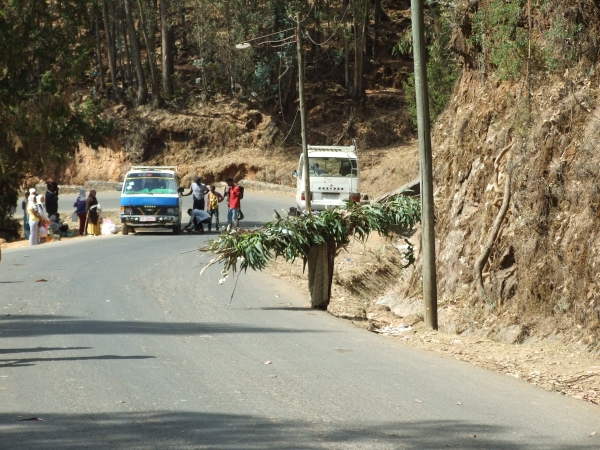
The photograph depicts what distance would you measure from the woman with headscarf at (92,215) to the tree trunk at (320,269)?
1708 cm

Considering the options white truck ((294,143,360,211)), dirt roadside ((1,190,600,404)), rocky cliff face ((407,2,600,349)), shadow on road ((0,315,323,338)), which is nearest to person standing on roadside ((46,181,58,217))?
white truck ((294,143,360,211))

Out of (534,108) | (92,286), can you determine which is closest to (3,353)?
(92,286)

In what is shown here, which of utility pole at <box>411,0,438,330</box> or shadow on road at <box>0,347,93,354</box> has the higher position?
utility pole at <box>411,0,438,330</box>

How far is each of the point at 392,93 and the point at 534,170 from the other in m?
41.8

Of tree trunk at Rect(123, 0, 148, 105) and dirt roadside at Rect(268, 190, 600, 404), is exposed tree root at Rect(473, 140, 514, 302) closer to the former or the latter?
dirt roadside at Rect(268, 190, 600, 404)

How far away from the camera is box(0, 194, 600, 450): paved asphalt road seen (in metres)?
6.98

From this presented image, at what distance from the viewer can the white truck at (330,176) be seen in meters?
33.5

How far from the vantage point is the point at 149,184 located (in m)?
31.4

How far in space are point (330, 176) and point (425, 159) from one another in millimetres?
19650

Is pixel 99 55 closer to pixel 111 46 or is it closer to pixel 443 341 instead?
pixel 111 46

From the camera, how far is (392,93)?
184 feet

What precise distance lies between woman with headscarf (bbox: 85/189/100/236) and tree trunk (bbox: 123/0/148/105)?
25.6 metres

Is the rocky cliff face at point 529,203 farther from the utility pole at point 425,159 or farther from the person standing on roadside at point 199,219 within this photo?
the person standing on roadside at point 199,219

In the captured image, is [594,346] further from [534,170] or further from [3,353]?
[3,353]
